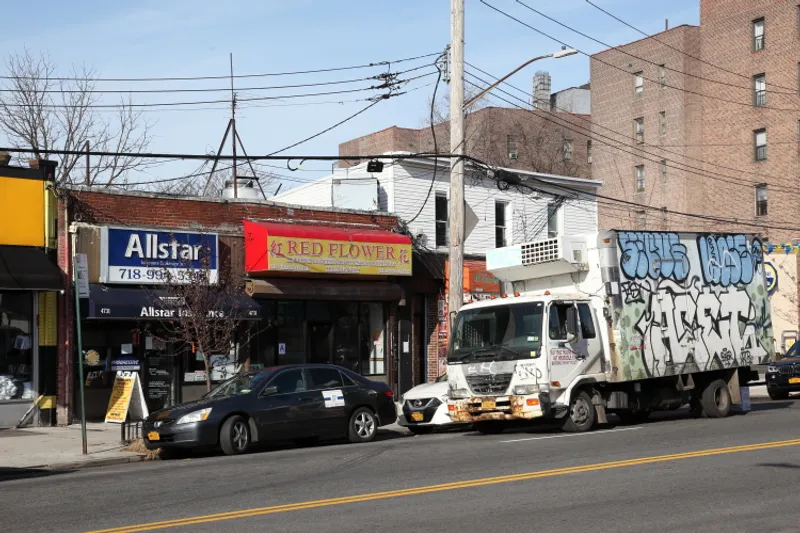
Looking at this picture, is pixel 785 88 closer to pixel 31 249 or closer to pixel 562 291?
pixel 562 291

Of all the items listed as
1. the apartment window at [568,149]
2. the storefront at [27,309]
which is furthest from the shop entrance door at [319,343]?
the apartment window at [568,149]

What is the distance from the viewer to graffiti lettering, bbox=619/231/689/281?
17.7 metres

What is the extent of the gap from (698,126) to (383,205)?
31.5m

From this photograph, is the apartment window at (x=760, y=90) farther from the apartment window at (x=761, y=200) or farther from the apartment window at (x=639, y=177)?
the apartment window at (x=639, y=177)

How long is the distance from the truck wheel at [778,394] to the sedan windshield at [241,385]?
14.9 m

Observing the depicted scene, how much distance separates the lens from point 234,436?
52.3 feet

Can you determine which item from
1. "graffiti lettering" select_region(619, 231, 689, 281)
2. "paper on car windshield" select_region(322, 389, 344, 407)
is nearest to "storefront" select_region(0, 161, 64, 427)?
"paper on car windshield" select_region(322, 389, 344, 407)

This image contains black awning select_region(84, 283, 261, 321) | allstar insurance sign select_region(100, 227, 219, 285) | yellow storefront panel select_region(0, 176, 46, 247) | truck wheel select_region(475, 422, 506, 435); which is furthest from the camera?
allstar insurance sign select_region(100, 227, 219, 285)

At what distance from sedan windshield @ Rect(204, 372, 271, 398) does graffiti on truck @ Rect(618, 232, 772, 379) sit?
6.33 m

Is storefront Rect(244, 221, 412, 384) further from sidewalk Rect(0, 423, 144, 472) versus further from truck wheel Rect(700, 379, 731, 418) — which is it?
truck wheel Rect(700, 379, 731, 418)

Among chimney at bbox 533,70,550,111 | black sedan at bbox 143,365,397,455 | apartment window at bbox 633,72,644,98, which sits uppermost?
chimney at bbox 533,70,550,111

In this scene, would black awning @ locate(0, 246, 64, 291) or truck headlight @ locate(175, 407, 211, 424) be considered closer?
truck headlight @ locate(175, 407, 211, 424)

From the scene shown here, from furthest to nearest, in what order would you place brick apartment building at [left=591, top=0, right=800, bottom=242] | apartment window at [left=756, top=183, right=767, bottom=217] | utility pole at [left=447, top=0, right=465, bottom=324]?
1. apartment window at [left=756, top=183, right=767, bottom=217]
2. brick apartment building at [left=591, top=0, right=800, bottom=242]
3. utility pole at [left=447, top=0, right=465, bottom=324]

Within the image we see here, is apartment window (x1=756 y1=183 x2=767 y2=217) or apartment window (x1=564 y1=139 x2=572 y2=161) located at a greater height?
apartment window (x1=564 y1=139 x2=572 y2=161)
